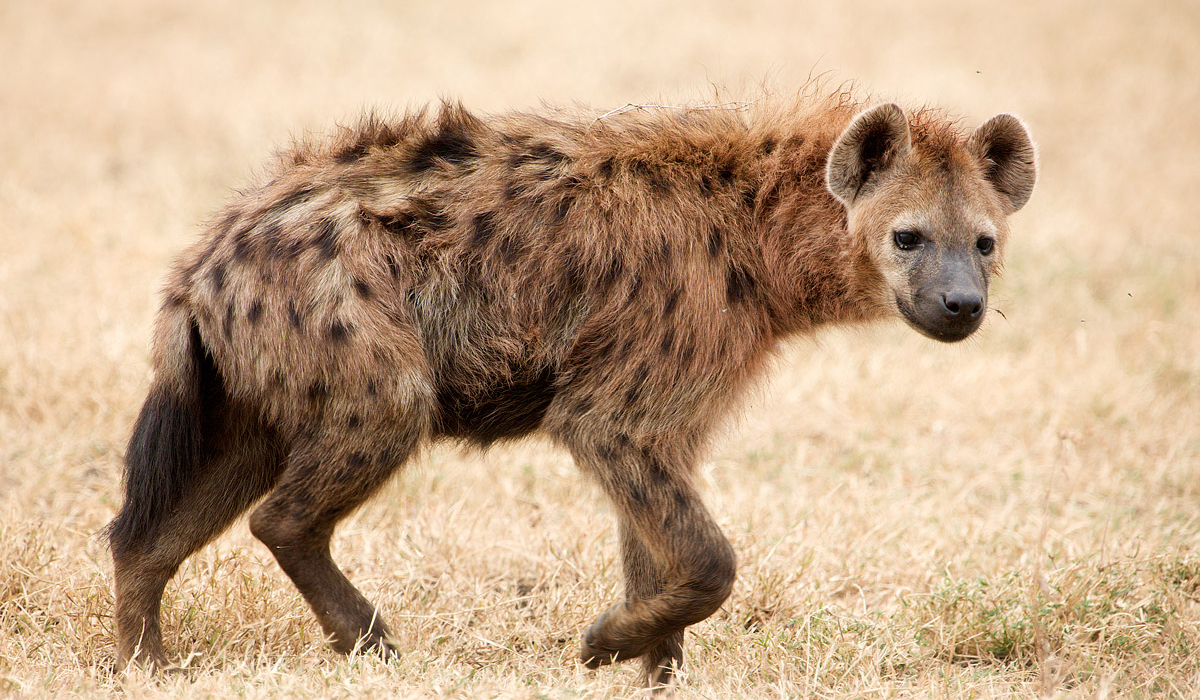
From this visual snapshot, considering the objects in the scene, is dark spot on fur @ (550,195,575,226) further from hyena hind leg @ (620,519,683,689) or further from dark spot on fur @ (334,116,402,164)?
hyena hind leg @ (620,519,683,689)

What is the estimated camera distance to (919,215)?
3.10 metres

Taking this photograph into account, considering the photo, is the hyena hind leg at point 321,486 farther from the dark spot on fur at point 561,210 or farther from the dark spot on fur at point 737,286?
the dark spot on fur at point 737,286

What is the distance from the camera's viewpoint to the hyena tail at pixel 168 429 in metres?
2.95

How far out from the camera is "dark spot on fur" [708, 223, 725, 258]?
3.10 meters

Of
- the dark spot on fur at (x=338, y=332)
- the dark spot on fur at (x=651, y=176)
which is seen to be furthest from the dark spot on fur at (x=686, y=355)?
the dark spot on fur at (x=338, y=332)

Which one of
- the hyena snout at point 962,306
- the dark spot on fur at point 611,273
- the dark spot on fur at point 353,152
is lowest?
the hyena snout at point 962,306

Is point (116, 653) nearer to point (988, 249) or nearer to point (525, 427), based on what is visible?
point (525, 427)

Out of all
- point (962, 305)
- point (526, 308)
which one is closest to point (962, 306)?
point (962, 305)

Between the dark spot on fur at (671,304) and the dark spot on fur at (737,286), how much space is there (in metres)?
0.16

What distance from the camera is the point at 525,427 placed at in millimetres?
3189

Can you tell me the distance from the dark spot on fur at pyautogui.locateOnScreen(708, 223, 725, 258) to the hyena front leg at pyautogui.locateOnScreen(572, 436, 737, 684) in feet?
1.76

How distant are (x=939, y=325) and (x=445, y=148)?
1.35 m

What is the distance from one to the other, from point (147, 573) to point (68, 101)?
7311mm

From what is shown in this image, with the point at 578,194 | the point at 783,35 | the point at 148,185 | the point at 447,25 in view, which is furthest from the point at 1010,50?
the point at 578,194
